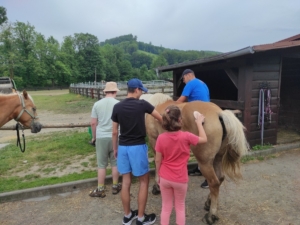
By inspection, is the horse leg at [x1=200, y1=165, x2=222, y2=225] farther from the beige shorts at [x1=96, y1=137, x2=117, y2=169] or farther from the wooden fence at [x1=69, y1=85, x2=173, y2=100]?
the wooden fence at [x1=69, y1=85, x2=173, y2=100]

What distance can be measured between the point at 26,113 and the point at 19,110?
0.37ft

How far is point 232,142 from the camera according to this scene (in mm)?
2518

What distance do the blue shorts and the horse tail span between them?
3.24ft

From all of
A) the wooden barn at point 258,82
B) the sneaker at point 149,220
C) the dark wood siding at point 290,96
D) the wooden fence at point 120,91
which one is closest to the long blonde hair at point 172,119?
the sneaker at point 149,220

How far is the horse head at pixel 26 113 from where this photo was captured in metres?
3.57

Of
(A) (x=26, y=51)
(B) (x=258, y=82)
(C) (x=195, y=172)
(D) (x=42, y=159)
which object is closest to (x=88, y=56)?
(A) (x=26, y=51)

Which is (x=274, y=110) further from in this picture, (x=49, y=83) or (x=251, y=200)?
(x=49, y=83)

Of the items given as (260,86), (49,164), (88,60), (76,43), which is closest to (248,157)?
(260,86)

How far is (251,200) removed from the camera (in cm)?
302

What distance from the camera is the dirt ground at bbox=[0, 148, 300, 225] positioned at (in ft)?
8.74

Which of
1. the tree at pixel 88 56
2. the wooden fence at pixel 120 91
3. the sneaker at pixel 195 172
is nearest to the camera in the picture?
the sneaker at pixel 195 172

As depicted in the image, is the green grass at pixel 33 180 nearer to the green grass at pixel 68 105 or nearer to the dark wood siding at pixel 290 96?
the dark wood siding at pixel 290 96

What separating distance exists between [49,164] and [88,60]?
67943 millimetres

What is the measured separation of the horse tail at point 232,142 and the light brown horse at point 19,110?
3112 millimetres
